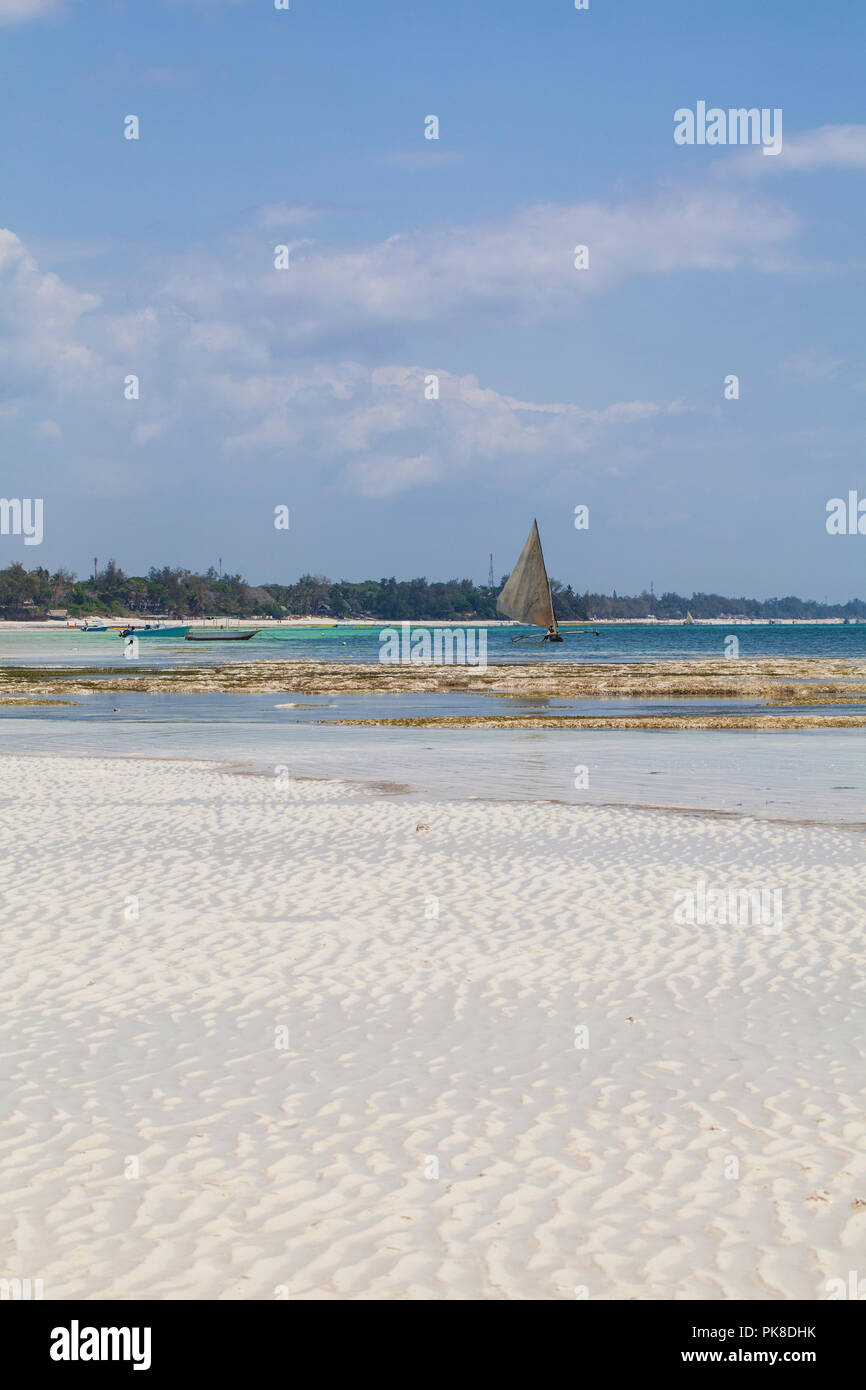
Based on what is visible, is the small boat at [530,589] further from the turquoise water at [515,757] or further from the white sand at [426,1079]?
the white sand at [426,1079]

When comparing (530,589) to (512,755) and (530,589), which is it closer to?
(530,589)

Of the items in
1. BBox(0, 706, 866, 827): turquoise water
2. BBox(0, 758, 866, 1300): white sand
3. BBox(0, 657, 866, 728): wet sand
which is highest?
BBox(0, 657, 866, 728): wet sand

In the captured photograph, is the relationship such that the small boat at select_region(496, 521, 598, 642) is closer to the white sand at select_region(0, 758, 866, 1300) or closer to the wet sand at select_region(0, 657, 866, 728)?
the wet sand at select_region(0, 657, 866, 728)

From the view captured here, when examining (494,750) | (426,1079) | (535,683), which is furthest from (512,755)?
(535,683)

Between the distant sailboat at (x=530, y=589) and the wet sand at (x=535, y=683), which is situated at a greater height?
the distant sailboat at (x=530, y=589)

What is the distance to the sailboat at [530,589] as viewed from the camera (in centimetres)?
9075

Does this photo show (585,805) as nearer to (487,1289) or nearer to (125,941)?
(125,941)

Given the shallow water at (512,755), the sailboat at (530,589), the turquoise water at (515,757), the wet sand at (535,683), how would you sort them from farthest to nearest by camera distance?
the sailboat at (530,589) → the wet sand at (535,683) → the shallow water at (512,755) → the turquoise water at (515,757)

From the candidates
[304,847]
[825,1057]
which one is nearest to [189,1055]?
[825,1057]

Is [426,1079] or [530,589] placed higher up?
[530,589]

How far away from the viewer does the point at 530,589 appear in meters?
92.8

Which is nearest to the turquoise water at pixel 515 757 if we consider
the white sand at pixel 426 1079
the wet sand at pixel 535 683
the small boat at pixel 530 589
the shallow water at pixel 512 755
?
the shallow water at pixel 512 755

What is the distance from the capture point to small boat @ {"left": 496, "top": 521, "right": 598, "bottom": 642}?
298ft

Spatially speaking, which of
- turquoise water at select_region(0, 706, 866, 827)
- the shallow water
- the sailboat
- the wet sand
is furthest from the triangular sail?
turquoise water at select_region(0, 706, 866, 827)
